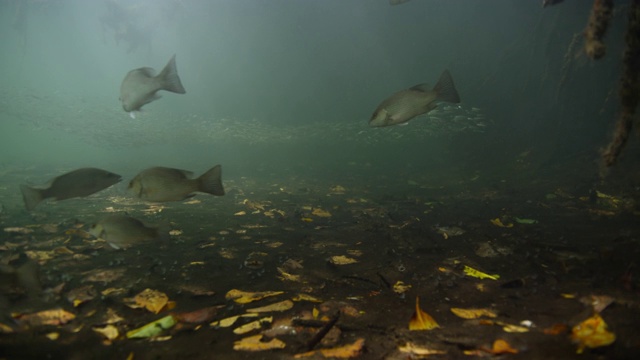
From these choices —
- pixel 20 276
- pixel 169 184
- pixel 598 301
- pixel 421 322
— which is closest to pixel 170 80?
pixel 169 184

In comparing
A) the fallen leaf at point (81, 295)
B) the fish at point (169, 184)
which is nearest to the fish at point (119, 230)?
the fish at point (169, 184)

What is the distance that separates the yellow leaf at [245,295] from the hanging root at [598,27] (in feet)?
13.5

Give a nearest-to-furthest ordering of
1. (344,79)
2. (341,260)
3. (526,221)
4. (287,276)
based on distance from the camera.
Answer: (287,276), (341,260), (526,221), (344,79)

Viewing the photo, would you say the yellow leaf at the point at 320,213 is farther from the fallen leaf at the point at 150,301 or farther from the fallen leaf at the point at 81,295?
the fallen leaf at the point at 81,295

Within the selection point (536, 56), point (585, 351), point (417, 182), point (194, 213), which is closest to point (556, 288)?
point (585, 351)

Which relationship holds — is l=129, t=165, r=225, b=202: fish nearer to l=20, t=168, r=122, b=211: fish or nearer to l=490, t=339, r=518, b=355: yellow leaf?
l=20, t=168, r=122, b=211: fish

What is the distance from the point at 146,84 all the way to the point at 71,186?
5.24ft

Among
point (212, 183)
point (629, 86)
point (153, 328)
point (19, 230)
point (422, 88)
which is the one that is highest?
point (422, 88)

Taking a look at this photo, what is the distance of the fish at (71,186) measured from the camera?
144 inches

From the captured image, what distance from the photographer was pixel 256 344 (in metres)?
2.22

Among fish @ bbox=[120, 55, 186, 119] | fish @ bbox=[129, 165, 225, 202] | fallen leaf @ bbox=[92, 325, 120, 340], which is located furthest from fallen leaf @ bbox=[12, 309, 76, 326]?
→ fish @ bbox=[120, 55, 186, 119]

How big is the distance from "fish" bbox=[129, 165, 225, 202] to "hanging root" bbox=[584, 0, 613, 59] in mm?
4141

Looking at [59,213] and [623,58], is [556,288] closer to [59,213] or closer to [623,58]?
→ [623,58]

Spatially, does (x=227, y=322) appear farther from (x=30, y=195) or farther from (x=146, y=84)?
(x=146, y=84)
